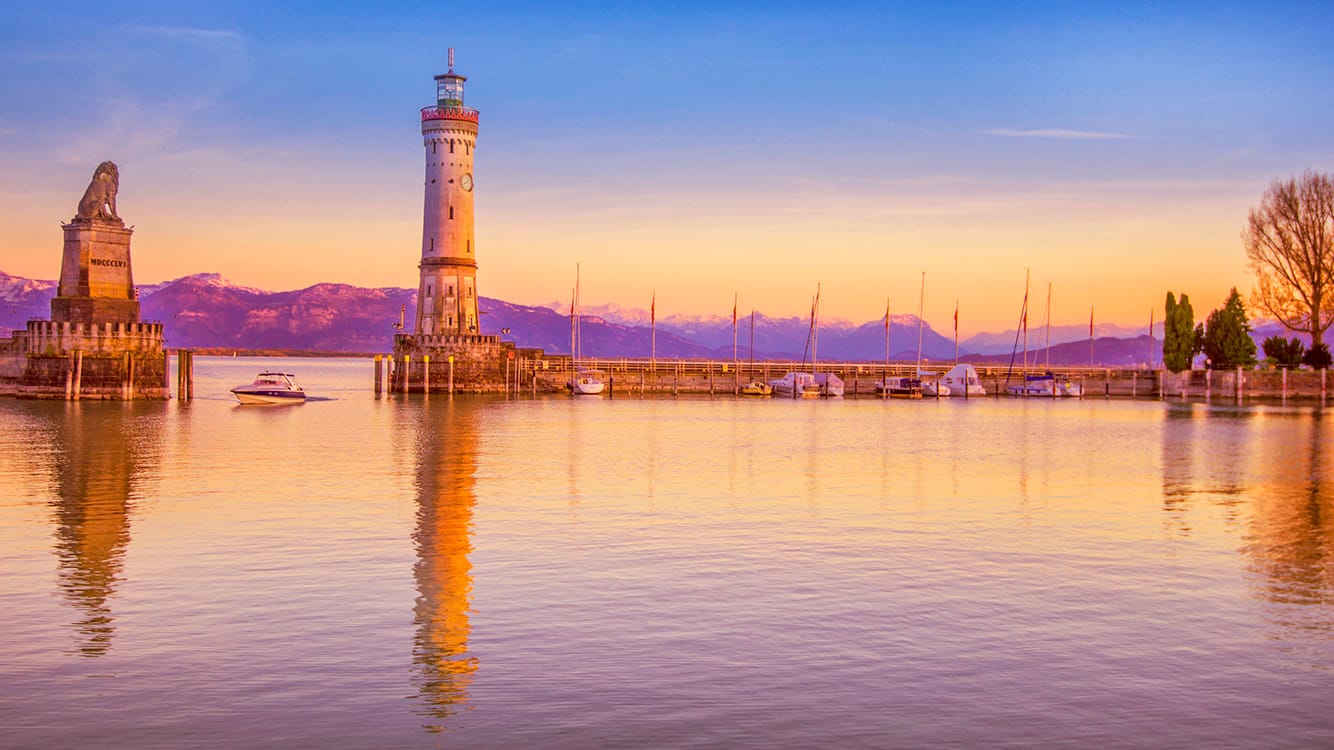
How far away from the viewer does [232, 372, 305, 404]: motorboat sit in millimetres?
80694

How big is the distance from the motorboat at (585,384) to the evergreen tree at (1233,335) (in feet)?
183

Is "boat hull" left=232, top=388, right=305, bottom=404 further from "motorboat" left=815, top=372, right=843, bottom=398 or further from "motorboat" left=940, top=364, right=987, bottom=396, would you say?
"motorboat" left=940, top=364, right=987, bottom=396

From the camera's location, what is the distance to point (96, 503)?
26.9 meters

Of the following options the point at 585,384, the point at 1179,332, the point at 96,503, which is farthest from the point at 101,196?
the point at 1179,332

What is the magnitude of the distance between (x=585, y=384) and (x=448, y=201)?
72.4ft

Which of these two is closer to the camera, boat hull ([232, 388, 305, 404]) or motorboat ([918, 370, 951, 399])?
boat hull ([232, 388, 305, 404])

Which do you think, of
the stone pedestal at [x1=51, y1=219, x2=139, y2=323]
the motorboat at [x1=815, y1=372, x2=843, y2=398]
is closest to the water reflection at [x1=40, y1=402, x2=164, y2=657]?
the stone pedestal at [x1=51, y1=219, x2=139, y2=323]

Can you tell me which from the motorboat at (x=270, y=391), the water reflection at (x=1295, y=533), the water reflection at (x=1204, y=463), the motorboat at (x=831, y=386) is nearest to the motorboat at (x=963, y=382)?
the motorboat at (x=831, y=386)

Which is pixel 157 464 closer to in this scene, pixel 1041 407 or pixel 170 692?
pixel 170 692

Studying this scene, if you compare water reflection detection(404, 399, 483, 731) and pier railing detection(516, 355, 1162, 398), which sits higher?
pier railing detection(516, 355, 1162, 398)

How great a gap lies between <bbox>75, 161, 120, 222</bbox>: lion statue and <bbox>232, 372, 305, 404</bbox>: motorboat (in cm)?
1397

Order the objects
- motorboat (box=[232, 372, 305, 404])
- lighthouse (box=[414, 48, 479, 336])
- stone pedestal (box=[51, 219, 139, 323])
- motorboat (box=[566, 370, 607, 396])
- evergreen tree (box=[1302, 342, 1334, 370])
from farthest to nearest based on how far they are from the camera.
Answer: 1. evergreen tree (box=[1302, 342, 1334, 370])
2. motorboat (box=[566, 370, 607, 396])
3. lighthouse (box=[414, 48, 479, 336])
4. motorboat (box=[232, 372, 305, 404])
5. stone pedestal (box=[51, 219, 139, 323])

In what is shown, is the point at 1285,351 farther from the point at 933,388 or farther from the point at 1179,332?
the point at 933,388

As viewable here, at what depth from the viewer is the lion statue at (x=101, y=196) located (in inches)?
2793
